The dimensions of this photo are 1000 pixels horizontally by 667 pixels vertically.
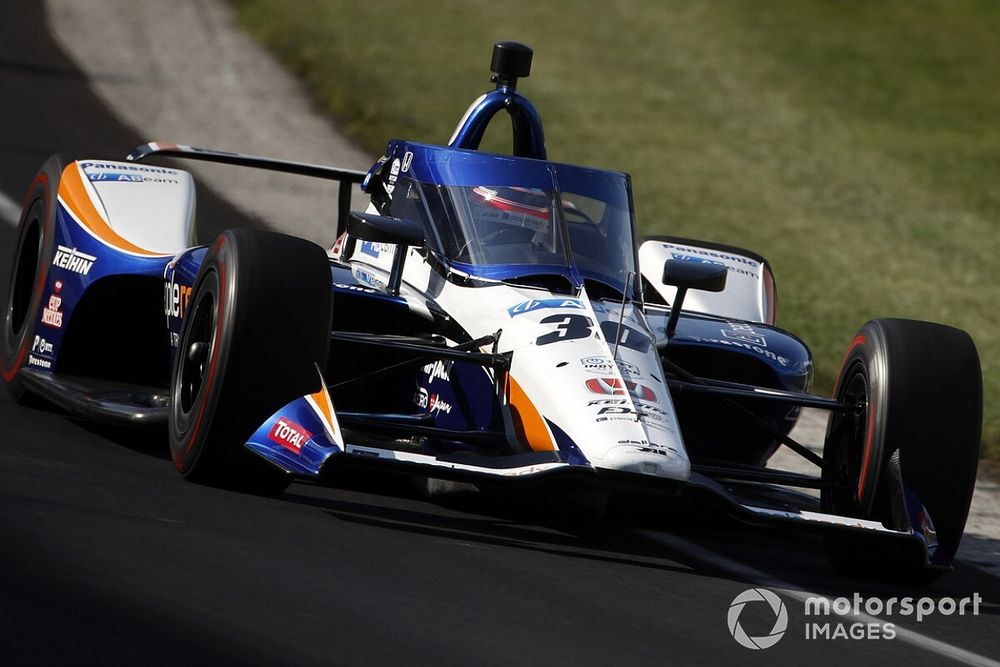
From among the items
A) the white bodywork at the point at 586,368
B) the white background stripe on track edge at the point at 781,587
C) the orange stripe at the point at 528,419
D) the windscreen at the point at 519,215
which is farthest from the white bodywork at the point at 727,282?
the orange stripe at the point at 528,419

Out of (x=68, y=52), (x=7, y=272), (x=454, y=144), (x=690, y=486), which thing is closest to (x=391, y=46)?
(x=68, y=52)

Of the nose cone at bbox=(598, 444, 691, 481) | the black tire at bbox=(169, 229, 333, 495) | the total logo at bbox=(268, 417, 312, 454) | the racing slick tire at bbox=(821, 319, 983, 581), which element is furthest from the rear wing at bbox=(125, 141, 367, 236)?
the nose cone at bbox=(598, 444, 691, 481)

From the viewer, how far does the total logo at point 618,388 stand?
236 inches

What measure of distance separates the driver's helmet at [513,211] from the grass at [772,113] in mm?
3974

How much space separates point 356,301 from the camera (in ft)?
22.9

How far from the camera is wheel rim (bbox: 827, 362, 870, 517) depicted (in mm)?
6637

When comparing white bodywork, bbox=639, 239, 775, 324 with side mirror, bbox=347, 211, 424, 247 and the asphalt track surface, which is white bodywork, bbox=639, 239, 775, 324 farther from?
side mirror, bbox=347, 211, 424, 247

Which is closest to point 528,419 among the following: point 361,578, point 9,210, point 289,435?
point 289,435

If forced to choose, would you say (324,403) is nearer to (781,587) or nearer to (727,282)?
(781,587)

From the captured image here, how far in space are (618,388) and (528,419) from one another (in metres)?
0.36

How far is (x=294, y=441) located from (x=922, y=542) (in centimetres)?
232

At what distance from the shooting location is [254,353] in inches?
237

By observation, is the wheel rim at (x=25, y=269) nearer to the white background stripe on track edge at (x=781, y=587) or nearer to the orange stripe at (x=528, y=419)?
the orange stripe at (x=528, y=419)

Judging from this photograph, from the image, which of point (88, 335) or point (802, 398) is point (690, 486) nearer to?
point (802, 398)
